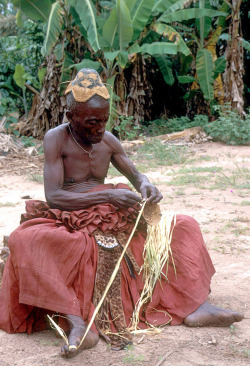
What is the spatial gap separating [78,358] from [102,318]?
317 millimetres

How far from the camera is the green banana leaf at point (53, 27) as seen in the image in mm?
8242

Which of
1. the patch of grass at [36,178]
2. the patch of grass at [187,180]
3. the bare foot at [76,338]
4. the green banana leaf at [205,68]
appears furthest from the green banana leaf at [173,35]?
the bare foot at [76,338]

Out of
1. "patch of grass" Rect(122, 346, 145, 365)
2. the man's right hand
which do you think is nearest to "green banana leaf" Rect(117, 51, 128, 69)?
the man's right hand

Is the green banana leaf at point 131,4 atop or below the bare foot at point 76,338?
atop

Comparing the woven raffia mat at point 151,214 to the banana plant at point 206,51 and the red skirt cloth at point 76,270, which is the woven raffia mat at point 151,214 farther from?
the banana plant at point 206,51

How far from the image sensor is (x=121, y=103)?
33.5 feet

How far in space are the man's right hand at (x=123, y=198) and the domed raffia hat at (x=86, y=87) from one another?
56 centimetres

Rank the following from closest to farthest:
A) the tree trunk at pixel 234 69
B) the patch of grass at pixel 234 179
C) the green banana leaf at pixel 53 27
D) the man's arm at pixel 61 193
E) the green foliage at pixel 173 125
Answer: the man's arm at pixel 61 193 < the patch of grass at pixel 234 179 < the green banana leaf at pixel 53 27 < the tree trunk at pixel 234 69 < the green foliage at pixel 173 125

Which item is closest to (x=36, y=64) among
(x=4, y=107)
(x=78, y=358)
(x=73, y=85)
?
(x=4, y=107)

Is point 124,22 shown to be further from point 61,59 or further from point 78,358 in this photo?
point 78,358

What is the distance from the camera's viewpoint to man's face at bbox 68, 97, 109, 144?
2.55 metres

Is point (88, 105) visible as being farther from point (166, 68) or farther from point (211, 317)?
point (166, 68)

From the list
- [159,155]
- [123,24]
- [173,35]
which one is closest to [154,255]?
[159,155]

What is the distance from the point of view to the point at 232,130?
341 inches
